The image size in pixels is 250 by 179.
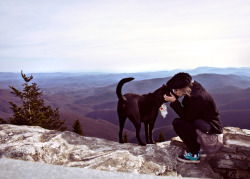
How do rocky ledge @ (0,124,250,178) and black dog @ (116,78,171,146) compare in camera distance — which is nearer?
rocky ledge @ (0,124,250,178)

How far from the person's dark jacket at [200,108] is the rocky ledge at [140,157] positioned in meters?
0.88

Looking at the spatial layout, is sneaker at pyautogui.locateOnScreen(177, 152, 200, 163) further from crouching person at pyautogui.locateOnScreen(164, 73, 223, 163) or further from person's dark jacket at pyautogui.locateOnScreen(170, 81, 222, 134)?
person's dark jacket at pyautogui.locateOnScreen(170, 81, 222, 134)

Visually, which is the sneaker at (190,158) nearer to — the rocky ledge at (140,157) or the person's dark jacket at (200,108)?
the rocky ledge at (140,157)

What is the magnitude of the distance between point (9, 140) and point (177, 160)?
4.95 metres

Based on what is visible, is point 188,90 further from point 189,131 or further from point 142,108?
point 142,108

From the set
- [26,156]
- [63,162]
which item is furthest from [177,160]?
[26,156]

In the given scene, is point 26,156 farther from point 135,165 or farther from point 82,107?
point 82,107

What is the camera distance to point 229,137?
5914 millimetres

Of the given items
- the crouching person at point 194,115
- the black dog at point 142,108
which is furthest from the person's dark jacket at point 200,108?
the black dog at point 142,108

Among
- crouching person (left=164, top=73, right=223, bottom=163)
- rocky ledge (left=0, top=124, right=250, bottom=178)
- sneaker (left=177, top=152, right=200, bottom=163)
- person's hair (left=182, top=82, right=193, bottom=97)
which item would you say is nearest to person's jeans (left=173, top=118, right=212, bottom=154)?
crouching person (left=164, top=73, right=223, bottom=163)

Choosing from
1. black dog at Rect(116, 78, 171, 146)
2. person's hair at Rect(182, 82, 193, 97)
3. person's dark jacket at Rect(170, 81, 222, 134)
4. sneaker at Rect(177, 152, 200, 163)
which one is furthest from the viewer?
black dog at Rect(116, 78, 171, 146)

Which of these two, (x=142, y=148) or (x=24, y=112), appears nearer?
(x=142, y=148)

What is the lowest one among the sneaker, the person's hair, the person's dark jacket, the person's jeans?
the sneaker

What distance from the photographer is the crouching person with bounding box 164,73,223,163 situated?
4.74 metres
